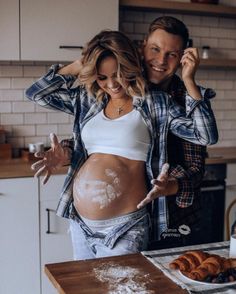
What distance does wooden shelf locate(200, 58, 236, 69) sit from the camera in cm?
347

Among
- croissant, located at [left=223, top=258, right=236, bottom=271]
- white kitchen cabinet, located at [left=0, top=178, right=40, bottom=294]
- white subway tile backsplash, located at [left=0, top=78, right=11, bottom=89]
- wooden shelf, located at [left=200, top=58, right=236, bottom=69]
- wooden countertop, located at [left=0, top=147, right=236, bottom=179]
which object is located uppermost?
wooden shelf, located at [left=200, top=58, right=236, bottom=69]

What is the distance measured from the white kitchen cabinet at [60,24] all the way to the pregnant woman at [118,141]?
3.75 ft

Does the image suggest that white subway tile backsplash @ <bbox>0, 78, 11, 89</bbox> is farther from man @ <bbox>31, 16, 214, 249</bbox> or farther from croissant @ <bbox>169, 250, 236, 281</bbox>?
croissant @ <bbox>169, 250, 236, 281</bbox>

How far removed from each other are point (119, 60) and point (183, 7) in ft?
6.08

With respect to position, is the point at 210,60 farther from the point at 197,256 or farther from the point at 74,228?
the point at 197,256

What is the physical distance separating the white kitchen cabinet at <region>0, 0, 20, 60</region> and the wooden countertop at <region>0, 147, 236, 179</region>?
0.65 metres

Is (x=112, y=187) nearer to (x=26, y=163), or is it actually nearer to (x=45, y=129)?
(x=26, y=163)

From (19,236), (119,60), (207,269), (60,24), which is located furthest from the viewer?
(60,24)

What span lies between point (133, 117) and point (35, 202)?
126 centimetres

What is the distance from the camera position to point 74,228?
6.13ft

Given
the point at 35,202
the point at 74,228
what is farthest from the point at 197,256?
the point at 35,202

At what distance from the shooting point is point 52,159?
1836 mm

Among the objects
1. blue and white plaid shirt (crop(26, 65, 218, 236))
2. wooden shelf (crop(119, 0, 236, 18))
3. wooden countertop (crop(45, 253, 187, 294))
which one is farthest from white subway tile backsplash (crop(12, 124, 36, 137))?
wooden countertop (crop(45, 253, 187, 294))

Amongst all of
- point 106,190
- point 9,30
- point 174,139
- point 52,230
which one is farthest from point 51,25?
point 106,190
